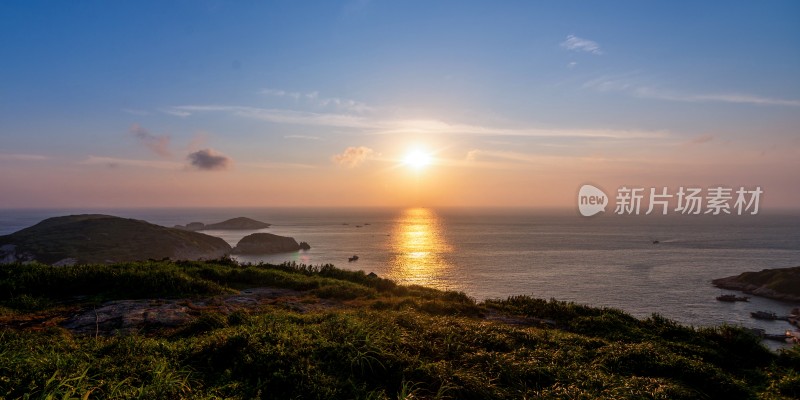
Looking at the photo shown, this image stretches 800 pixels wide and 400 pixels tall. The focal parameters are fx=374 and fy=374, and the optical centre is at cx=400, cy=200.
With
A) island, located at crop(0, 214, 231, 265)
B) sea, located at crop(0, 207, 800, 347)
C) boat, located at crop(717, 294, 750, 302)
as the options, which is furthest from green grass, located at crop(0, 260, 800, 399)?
island, located at crop(0, 214, 231, 265)

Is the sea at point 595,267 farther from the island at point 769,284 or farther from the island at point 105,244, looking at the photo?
the island at point 105,244

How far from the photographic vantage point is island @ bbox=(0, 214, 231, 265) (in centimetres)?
10994

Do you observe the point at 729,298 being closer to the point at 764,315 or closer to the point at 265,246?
the point at 764,315

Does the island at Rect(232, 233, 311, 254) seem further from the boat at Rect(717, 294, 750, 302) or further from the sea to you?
the boat at Rect(717, 294, 750, 302)

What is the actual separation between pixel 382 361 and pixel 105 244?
5974 inches

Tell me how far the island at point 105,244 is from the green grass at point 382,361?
126351mm

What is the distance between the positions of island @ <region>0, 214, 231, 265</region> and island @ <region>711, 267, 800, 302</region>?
141791 mm

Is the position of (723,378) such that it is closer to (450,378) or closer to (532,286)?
(450,378)

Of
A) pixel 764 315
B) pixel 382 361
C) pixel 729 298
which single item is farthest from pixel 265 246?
pixel 382 361

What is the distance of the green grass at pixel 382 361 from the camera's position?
6.18m

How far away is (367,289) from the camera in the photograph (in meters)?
16.9

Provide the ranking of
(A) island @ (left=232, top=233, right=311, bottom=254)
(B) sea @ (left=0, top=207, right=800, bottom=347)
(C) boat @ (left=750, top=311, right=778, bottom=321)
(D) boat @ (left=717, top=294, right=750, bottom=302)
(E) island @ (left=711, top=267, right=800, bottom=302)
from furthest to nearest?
(A) island @ (left=232, top=233, right=311, bottom=254)
(E) island @ (left=711, top=267, right=800, bottom=302)
(D) boat @ (left=717, top=294, right=750, bottom=302)
(B) sea @ (left=0, top=207, right=800, bottom=347)
(C) boat @ (left=750, top=311, right=778, bottom=321)

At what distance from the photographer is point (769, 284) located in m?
88.8

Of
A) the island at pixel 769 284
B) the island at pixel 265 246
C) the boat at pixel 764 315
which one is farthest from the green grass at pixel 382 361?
the island at pixel 265 246
